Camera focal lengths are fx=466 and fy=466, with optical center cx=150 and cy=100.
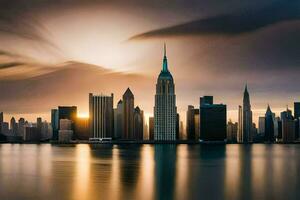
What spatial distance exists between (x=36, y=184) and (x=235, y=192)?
112 feet

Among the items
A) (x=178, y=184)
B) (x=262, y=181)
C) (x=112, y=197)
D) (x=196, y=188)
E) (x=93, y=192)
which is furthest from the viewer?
(x=262, y=181)

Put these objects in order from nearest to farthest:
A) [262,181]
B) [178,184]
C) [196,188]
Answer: [196,188] → [178,184] → [262,181]

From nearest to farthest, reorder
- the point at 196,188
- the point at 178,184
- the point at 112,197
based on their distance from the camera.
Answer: the point at 112,197 → the point at 196,188 → the point at 178,184

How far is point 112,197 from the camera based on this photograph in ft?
206

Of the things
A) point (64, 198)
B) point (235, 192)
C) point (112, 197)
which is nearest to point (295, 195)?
point (235, 192)

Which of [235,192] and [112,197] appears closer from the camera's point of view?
[112,197]

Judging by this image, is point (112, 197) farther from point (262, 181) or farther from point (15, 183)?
point (262, 181)

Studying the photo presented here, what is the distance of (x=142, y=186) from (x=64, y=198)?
51.1ft

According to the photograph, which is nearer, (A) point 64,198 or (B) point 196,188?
(A) point 64,198

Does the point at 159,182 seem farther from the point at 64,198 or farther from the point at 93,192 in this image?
the point at 64,198

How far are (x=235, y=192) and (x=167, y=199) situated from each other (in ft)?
38.9

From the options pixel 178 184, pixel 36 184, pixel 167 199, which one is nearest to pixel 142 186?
pixel 178 184

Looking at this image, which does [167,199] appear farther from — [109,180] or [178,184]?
[109,180]

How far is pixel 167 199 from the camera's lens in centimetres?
6347
